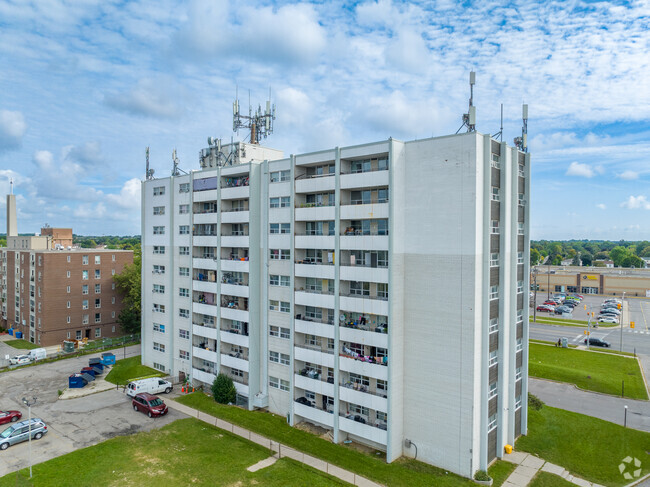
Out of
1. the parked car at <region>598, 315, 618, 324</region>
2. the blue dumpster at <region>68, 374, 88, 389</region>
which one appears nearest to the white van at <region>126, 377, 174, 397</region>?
the blue dumpster at <region>68, 374, 88, 389</region>

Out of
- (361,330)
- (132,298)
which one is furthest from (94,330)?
(361,330)

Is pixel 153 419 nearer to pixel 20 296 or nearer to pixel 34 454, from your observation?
pixel 34 454

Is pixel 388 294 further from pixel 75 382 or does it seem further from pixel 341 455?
pixel 75 382

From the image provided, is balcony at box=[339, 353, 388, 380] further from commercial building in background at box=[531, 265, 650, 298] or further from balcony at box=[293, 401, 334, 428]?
commercial building in background at box=[531, 265, 650, 298]

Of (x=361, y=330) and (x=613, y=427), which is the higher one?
(x=361, y=330)

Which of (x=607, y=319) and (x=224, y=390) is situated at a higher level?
(x=224, y=390)

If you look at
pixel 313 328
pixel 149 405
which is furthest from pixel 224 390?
pixel 313 328
